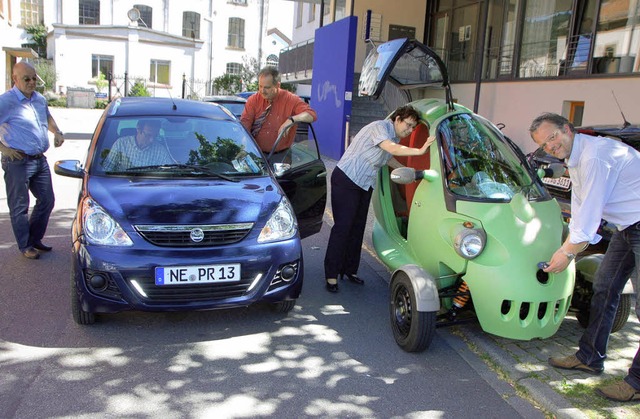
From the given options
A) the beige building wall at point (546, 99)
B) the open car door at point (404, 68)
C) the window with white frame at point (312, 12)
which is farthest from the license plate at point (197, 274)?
the window with white frame at point (312, 12)

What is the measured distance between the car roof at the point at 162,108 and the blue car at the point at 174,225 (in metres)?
0.05

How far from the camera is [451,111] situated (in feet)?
15.4

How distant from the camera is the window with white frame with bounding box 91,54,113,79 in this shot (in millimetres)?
37438

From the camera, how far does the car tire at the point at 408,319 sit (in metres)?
3.83

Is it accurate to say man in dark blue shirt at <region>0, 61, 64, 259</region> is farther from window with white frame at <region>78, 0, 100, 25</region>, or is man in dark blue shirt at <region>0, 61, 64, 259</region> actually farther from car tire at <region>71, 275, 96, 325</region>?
window with white frame at <region>78, 0, 100, 25</region>

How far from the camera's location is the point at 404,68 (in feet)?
18.2

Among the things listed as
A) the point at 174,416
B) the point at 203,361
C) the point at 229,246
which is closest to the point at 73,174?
the point at 229,246

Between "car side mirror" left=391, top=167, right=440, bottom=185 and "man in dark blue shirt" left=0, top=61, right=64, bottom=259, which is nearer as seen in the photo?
"car side mirror" left=391, top=167, right=440, bottom=185

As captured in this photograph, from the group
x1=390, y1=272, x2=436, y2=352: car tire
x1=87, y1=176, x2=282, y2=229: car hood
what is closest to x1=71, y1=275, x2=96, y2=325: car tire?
x1=87, y1=176, x2=282, y2=229: car hood

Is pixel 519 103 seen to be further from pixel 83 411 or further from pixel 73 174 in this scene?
pixel 83 411

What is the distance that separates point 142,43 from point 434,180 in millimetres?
37721

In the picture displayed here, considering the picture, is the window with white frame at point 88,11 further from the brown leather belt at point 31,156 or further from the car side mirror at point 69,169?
the car side mirror at point 69,169

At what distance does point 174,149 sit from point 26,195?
186cm

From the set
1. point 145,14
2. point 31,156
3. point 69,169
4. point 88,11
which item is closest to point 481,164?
point 69,169
